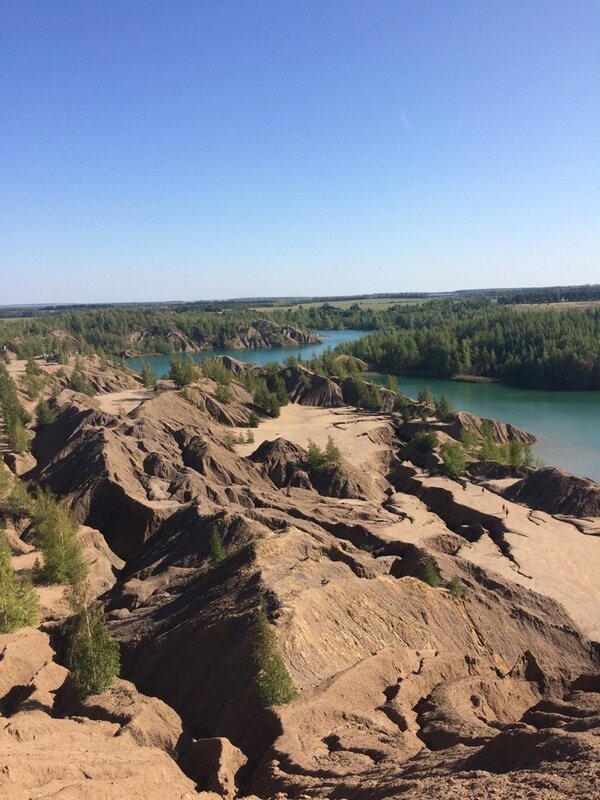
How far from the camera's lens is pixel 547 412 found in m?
81.4

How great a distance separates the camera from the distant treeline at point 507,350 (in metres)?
101

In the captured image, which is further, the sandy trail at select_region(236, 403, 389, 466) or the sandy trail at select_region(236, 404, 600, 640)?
the sandy trail at select_region(236, 403, 389, 466)

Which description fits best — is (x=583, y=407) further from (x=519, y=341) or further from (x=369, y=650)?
(x=369, y=650)

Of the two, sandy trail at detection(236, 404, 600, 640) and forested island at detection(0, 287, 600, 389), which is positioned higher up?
forested island at detection(0, 287, 600, 389)

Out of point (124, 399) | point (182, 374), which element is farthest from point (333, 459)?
point (124, 399)

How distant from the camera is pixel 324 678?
17.5 metres

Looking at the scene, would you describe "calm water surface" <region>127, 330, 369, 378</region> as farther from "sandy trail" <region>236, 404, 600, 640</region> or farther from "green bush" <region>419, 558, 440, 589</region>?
"green bush" <region>419, 558, 440, 589</region>

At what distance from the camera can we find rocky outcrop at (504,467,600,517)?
135 feet

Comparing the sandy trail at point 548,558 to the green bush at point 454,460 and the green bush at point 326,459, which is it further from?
the green bush at point 326,459

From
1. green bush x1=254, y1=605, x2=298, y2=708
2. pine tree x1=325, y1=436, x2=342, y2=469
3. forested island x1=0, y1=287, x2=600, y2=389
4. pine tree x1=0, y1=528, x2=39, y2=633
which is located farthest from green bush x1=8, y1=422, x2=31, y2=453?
forested island x1=0, y1=287, x2=600, y2=389

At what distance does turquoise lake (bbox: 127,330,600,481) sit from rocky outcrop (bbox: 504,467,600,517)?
10.8 metres

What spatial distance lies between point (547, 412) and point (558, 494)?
42.2 meters

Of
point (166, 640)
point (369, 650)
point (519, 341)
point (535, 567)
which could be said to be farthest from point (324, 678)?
point (519, 341)

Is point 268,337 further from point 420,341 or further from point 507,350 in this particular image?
point 507,350
